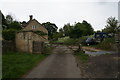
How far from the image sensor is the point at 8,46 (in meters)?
18.4

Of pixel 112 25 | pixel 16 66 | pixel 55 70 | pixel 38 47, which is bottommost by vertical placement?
pixel 55 70

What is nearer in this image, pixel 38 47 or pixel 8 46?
pixel 8 46

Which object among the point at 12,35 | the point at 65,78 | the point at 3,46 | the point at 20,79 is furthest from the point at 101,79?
the point at 12,35

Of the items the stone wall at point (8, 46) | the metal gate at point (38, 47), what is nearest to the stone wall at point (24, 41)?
the metal gate at point (38, 47)

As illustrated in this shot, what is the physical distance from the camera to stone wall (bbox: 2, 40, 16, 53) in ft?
56.6

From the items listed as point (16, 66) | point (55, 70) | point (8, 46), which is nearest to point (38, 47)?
point (8, 46)

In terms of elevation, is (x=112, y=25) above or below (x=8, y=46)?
above

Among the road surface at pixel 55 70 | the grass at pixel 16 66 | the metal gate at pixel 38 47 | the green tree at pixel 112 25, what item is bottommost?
the road surface at pixel 55 70

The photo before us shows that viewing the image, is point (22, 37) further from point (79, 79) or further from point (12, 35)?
point (79, 79)

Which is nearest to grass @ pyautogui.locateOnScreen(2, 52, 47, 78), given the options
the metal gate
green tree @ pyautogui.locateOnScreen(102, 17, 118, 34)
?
the metal gate

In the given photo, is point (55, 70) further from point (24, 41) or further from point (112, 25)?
point (112, 25)

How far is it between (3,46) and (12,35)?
3892mm

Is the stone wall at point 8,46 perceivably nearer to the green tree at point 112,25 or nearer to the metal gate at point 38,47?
the metal gate at point 38,47

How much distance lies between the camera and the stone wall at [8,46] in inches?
679
